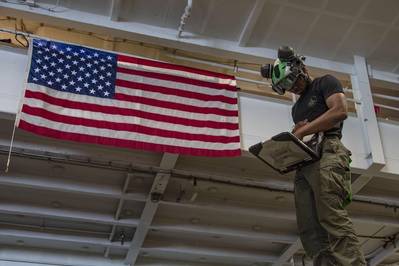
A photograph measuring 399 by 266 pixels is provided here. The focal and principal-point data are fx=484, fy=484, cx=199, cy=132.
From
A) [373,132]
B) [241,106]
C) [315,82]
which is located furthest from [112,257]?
[315,82]

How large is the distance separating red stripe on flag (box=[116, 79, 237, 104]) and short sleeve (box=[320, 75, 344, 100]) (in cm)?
305

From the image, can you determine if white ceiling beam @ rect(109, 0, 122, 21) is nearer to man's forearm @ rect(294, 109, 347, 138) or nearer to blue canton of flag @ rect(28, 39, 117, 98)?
blue canton of flag @ rect(28, 39, 117, 98)

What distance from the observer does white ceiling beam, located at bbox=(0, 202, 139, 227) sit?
26.4 ft

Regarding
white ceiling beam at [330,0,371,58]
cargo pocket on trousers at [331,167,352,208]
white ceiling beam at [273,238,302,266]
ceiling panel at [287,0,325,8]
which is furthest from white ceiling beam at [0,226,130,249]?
cargo pocket on trousers at [331,167,352,208]

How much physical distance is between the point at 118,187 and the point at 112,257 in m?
2.68

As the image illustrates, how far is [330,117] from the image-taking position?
3303mm

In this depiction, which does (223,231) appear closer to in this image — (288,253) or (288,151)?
(288,253)

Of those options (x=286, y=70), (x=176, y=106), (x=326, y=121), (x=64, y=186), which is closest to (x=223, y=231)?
(x=64, y=186)

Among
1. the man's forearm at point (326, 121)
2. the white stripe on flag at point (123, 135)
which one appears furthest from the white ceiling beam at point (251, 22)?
the man's forearm at point (326, 121)

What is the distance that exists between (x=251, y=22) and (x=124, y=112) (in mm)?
2343

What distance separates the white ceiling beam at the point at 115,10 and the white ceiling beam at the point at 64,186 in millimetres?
2568

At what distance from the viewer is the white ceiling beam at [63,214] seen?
26.4 feet

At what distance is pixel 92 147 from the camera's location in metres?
6.60

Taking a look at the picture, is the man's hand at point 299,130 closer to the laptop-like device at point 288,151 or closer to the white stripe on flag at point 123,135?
the laptop-like device at point 288,151
